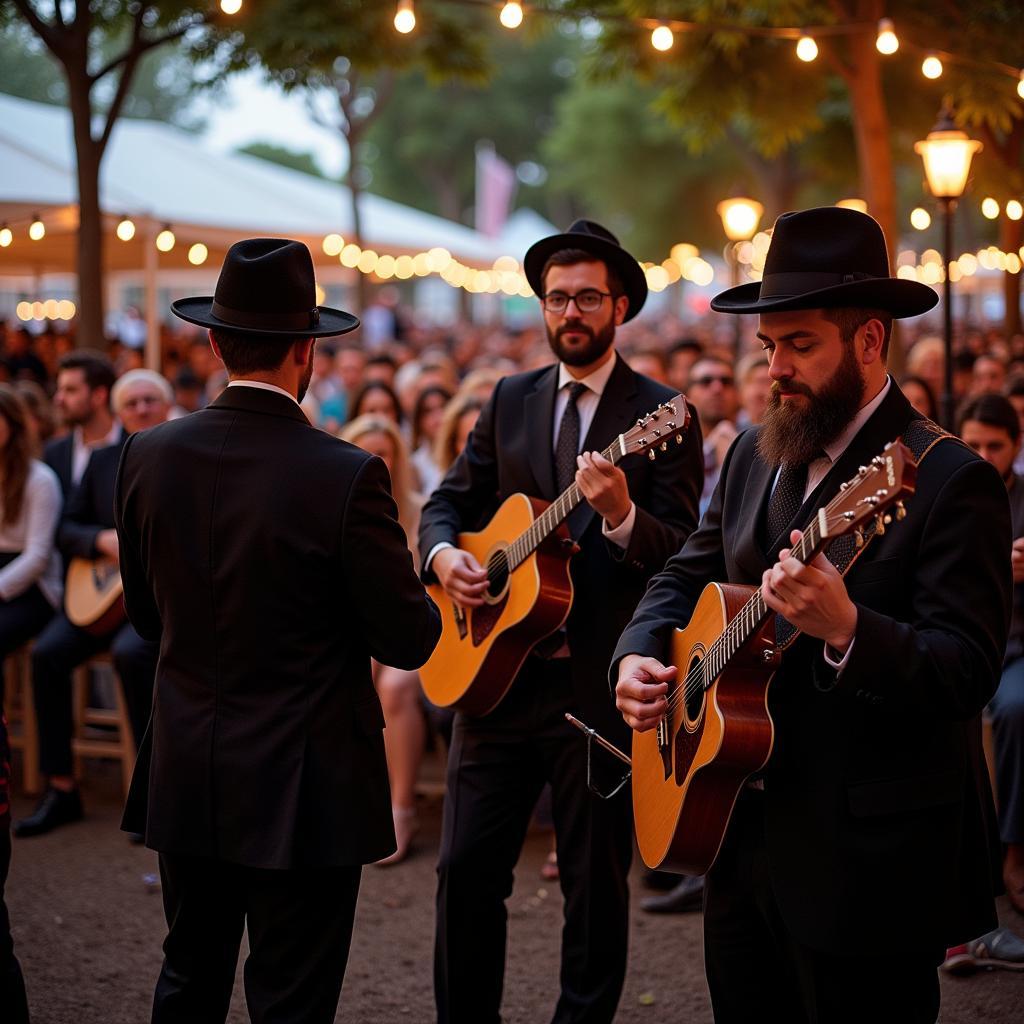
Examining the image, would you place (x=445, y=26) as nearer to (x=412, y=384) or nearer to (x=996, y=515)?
(x=412, y=384)

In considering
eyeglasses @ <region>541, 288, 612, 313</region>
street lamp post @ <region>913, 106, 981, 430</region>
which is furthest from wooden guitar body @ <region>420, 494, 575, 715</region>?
street lamp post @ <region>913, 106, 981, 430</region>

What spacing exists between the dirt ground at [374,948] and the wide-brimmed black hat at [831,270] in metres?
2.78

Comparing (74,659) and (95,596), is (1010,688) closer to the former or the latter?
(95,596)

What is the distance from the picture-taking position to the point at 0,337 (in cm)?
1777

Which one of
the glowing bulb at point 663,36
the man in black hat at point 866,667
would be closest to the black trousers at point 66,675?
the man in black hat at point 866,667

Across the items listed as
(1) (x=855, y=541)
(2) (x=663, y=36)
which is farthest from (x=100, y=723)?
(2) (x=663, y=36)

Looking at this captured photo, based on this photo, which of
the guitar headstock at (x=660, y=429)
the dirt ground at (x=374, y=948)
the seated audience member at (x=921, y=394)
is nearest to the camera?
the guitar headstock at (x=660, y=429)

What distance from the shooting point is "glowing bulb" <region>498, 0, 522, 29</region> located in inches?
380

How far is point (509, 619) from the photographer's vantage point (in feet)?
13.9

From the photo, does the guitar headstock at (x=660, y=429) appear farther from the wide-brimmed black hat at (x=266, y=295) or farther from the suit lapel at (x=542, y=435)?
the wide-brimmed black hat at (x=266, y=295)

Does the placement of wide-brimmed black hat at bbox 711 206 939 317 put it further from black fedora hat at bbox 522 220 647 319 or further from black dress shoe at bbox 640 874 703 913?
black dress shoe at bbox 640 874 703 913

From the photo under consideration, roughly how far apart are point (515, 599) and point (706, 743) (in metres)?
1.39

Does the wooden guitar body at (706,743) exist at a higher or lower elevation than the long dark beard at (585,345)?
lower

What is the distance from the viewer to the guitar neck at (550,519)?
4.02 m
